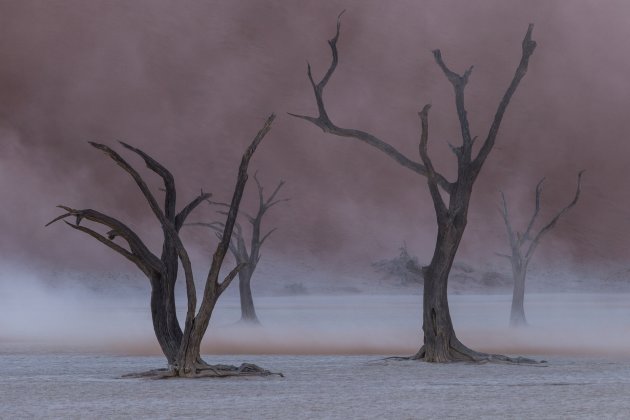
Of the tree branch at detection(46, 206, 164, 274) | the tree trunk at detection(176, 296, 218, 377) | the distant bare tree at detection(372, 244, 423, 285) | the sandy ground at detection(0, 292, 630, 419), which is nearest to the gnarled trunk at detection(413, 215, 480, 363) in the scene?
the sandy ground at detection(0, 292, 630, 419)

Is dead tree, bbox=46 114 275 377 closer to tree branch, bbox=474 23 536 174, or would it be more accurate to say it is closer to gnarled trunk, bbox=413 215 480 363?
gnarled trunk, bbox=413 215 480 363

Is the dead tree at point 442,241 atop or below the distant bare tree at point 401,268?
below

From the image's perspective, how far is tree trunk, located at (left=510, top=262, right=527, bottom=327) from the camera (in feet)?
129

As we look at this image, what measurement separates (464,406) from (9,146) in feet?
410

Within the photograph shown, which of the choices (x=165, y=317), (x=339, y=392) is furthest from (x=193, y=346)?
(x=339, y=392)

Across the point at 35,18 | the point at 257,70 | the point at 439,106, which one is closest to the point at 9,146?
the point at 35,18

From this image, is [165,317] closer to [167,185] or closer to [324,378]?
[167,185]

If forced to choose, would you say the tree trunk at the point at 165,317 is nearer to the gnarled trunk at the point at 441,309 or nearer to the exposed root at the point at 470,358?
the exposed root at the point at 470,358

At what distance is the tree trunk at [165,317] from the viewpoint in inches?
808

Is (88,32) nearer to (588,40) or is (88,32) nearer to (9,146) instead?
(9,146)

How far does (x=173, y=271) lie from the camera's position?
20.7 metres

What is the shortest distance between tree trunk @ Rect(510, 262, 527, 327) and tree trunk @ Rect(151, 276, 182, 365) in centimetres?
1997

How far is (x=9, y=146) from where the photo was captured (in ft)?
445

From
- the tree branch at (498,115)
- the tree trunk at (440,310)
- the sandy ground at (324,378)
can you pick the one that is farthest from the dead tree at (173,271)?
the tree branch at (498,115)
